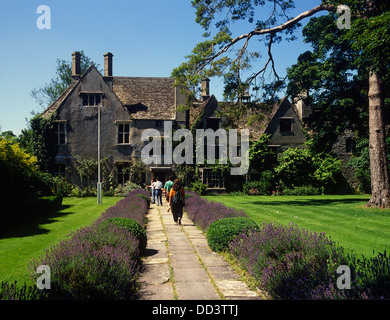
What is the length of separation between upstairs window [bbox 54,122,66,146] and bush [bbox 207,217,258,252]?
25.7 m

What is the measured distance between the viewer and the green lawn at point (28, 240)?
294 inches

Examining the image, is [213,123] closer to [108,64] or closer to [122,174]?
[122,174]

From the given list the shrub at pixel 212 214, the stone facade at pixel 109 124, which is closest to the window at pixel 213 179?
the stone facade at pixel 109 124

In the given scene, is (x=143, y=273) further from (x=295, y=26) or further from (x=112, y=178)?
(x=112, y=178)

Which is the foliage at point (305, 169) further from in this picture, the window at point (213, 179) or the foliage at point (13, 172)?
the foliage at point (13, 172)

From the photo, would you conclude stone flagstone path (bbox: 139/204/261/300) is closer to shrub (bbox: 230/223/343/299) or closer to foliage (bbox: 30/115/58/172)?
shrub (bbox: 230/223/343/299)

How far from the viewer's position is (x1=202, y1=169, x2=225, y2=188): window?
32312mm

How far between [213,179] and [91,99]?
1357 cm

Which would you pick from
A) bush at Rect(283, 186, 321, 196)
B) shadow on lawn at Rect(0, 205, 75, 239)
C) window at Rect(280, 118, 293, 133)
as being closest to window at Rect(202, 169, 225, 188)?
bush at Rect(283, 186, 321, 196)

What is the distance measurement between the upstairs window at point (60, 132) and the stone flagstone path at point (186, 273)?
23.2 meters

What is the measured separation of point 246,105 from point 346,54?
10.1 meters
